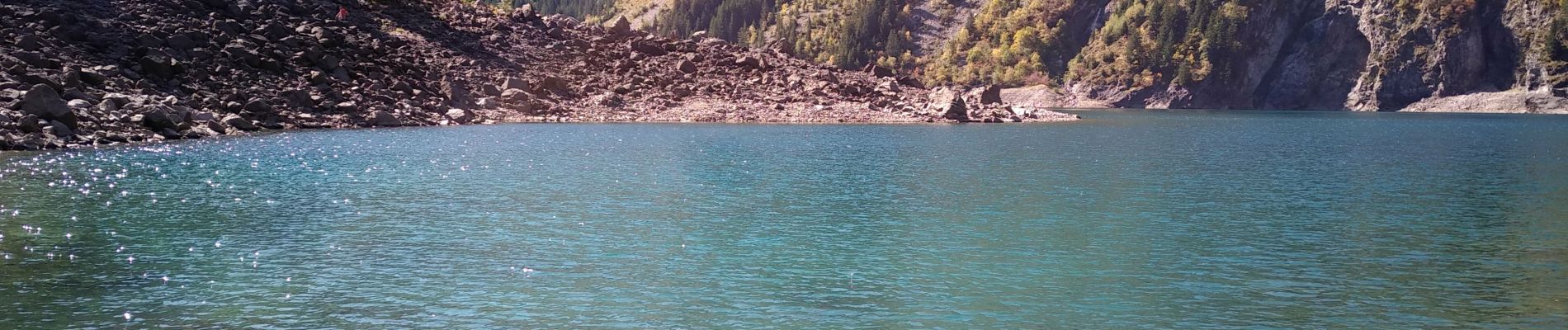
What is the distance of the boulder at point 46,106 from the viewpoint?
7156cm

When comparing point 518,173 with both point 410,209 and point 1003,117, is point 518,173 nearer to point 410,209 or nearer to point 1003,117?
point 410,209

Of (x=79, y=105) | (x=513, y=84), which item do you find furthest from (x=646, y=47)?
(x=79, y=105)

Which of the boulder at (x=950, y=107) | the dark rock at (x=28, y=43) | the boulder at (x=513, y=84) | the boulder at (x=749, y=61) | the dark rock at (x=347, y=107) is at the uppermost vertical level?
the dark rock at (x=28, y=43)

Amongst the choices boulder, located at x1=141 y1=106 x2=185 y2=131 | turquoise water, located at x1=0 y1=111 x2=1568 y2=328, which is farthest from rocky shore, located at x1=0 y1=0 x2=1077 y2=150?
turquoise water, located at x1=0 y1=111 x2=1568 y2=328

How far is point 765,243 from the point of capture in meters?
34.6

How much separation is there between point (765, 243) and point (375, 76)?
92530mm

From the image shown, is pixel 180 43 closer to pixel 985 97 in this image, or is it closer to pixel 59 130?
pixel 59 130

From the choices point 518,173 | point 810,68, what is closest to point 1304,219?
point 518,173

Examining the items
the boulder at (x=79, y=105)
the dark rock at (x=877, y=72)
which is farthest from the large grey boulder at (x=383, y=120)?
the dark rock at (x=877, y=72)

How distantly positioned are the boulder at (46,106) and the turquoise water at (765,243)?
23.3 feet

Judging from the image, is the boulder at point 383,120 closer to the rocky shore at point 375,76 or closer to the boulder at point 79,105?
the rocky shore at point 375,76

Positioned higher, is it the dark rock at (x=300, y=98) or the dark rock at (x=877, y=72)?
the dark rock at (x=877, y=72)

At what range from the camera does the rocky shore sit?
83938mm

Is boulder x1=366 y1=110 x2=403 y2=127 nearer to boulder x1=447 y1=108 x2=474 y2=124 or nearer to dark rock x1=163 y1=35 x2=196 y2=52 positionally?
boulder x1=447 y1=108 x2=474 y2=124
